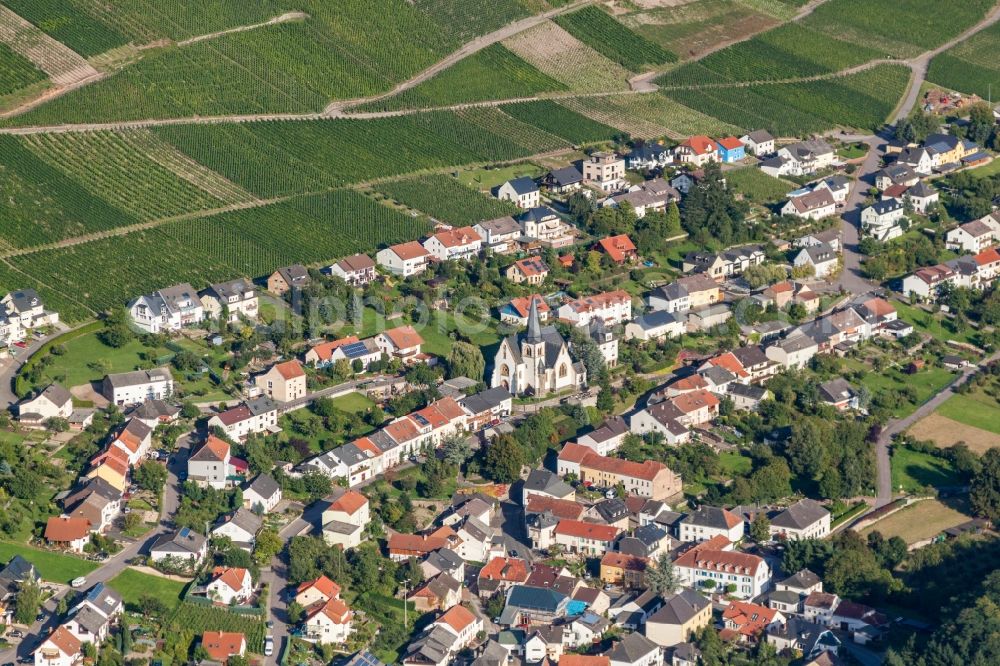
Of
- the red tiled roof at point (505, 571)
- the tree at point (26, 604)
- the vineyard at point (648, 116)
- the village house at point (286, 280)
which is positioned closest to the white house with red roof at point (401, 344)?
the village house at point (286, 280)

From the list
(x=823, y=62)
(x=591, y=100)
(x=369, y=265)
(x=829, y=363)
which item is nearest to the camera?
(x=829, y=363)

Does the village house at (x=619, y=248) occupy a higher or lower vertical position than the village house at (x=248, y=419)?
lower

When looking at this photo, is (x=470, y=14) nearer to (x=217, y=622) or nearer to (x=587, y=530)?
(x=587, y=530)

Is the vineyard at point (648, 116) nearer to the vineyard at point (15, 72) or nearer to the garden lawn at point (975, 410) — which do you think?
the vineyard at point (15, 72)

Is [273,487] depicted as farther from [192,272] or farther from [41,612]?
[192,272]

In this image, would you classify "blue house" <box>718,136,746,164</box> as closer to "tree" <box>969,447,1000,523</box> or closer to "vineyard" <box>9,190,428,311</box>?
"vineyard" <box>9,190,428,311</box>

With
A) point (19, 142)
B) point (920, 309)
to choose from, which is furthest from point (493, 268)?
point (19, 142)

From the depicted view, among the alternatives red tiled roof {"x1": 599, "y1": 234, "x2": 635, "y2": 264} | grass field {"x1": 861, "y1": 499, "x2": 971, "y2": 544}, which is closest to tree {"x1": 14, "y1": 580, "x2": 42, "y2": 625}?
grass field {"x1": 861, "y1": 499, "x2": 971, "y2": 544}
